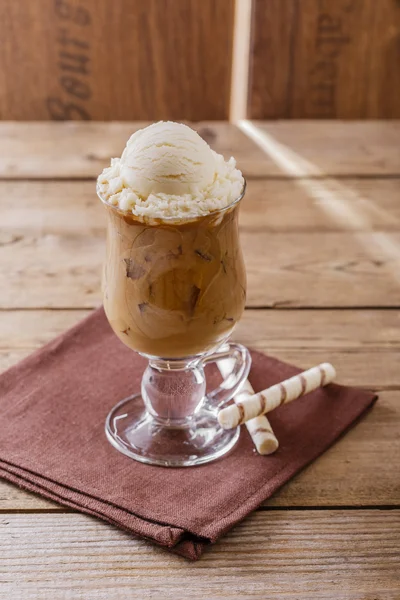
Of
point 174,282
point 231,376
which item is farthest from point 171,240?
point 231,376

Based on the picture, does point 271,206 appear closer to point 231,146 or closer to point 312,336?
point 231,146

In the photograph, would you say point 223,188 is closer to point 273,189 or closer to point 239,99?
point 273,189

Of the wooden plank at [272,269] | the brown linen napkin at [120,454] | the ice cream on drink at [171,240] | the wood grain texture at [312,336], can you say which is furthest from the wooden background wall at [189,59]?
the ice cream on drink at [171,240]

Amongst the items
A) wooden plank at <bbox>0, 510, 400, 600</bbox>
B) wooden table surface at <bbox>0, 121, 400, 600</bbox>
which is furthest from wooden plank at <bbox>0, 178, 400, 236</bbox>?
wooden plank at <bbox>0, 510, 400, 600</bbox>

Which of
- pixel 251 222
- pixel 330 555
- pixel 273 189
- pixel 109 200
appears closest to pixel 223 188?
pixel 109 200

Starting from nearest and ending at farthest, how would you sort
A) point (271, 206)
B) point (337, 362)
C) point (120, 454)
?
point (120, 454) < point (337, 362) < point (271, 206)

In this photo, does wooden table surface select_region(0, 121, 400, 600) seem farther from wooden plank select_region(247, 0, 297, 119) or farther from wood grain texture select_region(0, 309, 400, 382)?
wooden plank select_region(247, 0, 297, 119)
